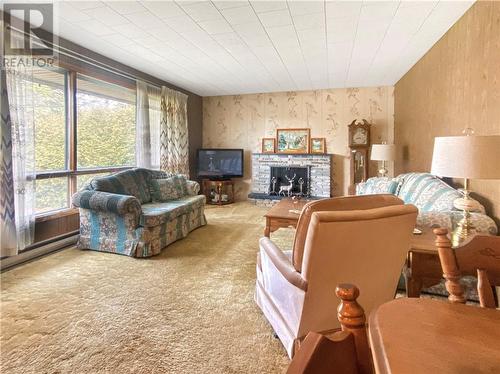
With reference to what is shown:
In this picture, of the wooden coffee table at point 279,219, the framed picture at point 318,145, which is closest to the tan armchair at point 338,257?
the wooden coffee table at point 279,219

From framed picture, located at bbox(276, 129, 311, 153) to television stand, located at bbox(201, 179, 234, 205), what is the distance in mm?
1416

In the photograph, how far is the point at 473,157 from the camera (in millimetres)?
1604

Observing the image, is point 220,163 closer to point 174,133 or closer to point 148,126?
point 174,133

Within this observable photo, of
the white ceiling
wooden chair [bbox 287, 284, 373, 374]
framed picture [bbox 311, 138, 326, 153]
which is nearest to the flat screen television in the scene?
framed picture [bbox 311, 138, 326, 153]

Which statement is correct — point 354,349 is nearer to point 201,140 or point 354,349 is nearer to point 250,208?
point 250,208

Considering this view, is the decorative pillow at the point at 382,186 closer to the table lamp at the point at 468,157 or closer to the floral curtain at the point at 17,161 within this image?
the table lamp at the point at 468,157

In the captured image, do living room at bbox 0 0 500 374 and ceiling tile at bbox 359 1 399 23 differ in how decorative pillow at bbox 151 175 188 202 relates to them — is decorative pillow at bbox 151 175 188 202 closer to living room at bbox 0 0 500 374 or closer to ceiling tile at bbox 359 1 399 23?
living room at bbox 0 0 500 374

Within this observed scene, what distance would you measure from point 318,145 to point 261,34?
3424 mm

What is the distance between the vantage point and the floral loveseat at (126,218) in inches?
124

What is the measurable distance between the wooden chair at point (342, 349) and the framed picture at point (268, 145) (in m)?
6.13

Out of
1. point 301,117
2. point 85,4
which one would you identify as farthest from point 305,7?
point 301,117

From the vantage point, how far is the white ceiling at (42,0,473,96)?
8.82ft

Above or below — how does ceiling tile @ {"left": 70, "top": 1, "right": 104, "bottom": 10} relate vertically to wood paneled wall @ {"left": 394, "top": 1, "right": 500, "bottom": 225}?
above

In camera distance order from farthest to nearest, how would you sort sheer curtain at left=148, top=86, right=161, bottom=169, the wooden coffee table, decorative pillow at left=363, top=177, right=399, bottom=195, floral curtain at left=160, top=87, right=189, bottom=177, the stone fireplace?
1. the stone fireplace
2. floral curtain at left=160, top=87, right=189, bottom=177
3. sheer curtain at left=148, top=86, right=161, bottom=169
4. decorative pillow at left=363, top=177, right=399, bottom=195
5. the wooden coffee table
